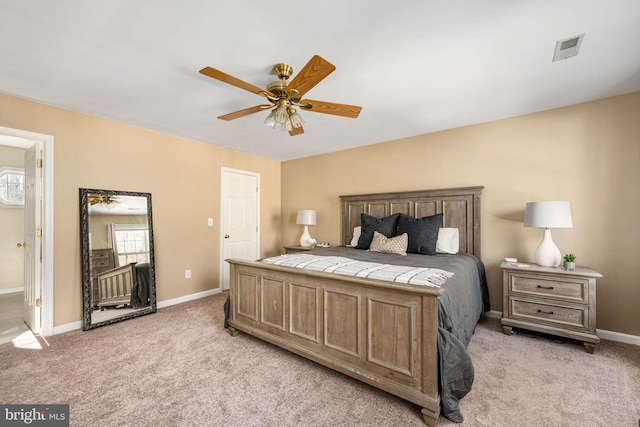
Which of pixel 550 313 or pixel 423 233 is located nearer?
pixel 550 313

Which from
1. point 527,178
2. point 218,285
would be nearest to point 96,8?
point 218,285

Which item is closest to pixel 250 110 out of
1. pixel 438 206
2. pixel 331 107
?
pixel 331 107

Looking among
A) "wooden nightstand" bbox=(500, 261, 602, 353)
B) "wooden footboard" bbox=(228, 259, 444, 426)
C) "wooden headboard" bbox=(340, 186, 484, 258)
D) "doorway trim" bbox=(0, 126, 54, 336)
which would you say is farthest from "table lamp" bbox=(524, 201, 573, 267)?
"doorway trim" bbox=(0, 126, 54, 336)

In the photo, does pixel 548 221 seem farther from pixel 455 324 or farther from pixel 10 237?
pixel 10 237

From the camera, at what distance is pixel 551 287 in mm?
2508

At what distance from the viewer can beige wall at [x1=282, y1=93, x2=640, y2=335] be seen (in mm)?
2566

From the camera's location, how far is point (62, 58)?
1976mm

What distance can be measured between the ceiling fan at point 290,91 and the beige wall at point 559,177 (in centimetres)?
188

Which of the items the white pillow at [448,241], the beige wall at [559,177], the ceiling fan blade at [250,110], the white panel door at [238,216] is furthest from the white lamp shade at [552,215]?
the white panel door at [238,216]

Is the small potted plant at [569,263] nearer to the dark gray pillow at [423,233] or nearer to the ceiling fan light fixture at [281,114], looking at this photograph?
the dark gray pillow at [423,233]

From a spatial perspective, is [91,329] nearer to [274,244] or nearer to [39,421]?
[39,421]

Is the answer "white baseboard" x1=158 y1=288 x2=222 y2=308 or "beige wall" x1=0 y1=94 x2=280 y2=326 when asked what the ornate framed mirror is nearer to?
"beige wall" x1=0 y1=94 x2=280 y2=326

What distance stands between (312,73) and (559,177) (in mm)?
2888

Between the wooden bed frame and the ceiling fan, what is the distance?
51.9 inches
